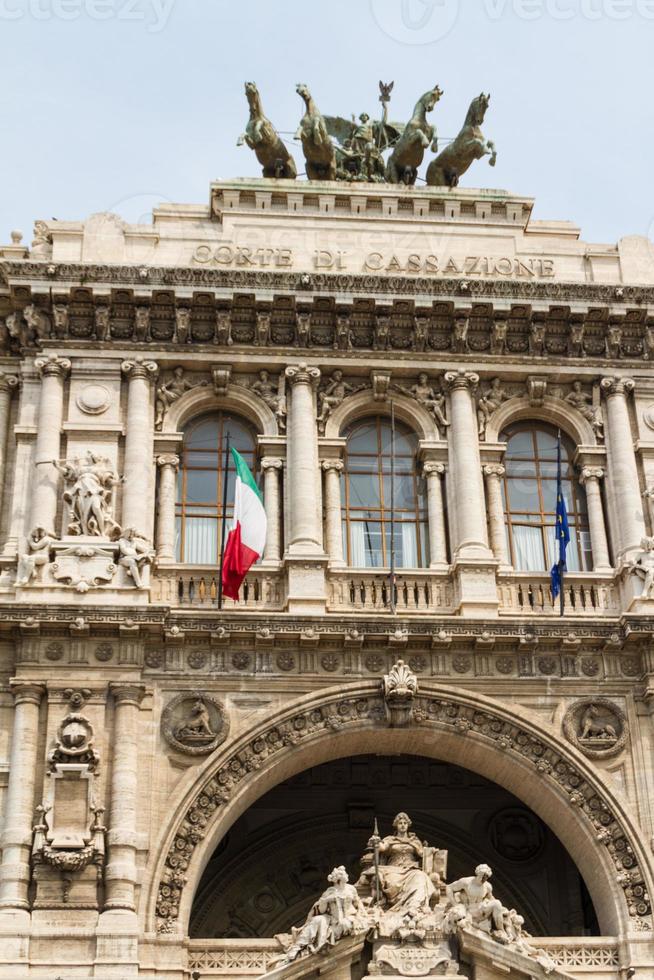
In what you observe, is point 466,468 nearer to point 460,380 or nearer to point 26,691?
point 460,380

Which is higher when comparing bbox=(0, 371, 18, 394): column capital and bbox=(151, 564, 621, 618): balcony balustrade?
bbox=(0, 371, 18, 394): column capital

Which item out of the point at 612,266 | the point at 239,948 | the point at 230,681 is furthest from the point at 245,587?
the point at 612,266

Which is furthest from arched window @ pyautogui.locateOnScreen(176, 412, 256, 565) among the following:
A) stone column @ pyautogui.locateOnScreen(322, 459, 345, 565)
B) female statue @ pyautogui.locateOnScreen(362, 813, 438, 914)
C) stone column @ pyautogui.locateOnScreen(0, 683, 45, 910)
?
female statue @ pyautogui.locateOnScreen(362, 813, 438, 914)

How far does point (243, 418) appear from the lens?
2839 centimetres

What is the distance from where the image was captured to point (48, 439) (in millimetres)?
26859

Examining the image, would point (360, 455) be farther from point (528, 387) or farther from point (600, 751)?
point (600, 751)

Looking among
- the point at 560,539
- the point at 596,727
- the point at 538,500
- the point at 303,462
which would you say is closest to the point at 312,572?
the point at 303,462

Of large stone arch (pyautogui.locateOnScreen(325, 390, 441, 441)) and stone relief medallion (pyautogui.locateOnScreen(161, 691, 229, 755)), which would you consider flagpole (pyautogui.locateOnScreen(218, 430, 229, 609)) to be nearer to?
stone relief medallion (pyautogui.locateOnScreen(161, 691, 229, 755))

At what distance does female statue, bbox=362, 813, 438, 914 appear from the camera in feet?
76.9

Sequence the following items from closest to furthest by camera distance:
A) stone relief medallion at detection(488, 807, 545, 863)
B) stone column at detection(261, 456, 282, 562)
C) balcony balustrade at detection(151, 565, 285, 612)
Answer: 1. balcony balustrade at detection(151, 565, 285, 612)
2. stone column at detection(261, 456, 282, 562)
3. stone relief medallion at detection(488, 807, 545, 863)

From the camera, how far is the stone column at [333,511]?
2670 cm

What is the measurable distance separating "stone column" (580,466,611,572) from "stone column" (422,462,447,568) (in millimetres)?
2487

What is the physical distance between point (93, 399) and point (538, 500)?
25.5ft

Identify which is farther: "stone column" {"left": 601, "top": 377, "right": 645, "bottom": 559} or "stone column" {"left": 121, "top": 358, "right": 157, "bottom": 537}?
"stone column" {"left": 601, "top": 377, "right": 645, "bottom": 559}
